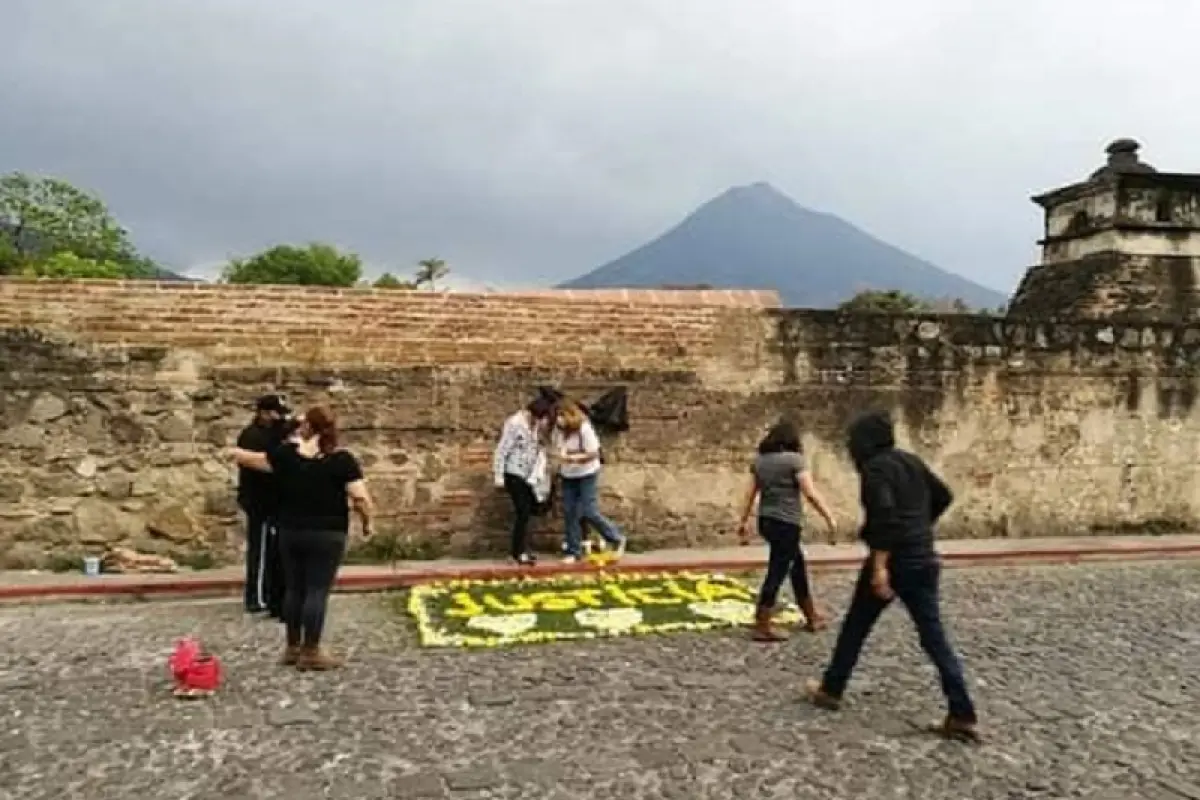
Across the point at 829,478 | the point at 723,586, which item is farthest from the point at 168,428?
the point at 829,478

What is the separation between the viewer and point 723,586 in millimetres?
9523

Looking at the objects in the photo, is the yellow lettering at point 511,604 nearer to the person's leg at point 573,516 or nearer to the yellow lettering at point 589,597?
the yellow lettering at point 589,597

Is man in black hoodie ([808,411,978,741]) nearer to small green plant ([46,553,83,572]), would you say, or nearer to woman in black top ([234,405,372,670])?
woman in black top ([234,405,372,670])

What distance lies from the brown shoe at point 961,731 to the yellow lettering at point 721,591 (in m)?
3.37

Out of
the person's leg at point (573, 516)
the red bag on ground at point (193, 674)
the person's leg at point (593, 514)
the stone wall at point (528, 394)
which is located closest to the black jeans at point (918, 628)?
the red bag on ground at point (193, 674)

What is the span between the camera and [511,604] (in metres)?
8.67

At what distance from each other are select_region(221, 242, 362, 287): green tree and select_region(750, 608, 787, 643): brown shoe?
139ft

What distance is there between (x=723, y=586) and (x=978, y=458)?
4057mm

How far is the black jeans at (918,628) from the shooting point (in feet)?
18.5

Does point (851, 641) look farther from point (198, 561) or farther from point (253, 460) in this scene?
point (198, 561)

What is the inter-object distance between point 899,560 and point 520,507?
4.80 meters

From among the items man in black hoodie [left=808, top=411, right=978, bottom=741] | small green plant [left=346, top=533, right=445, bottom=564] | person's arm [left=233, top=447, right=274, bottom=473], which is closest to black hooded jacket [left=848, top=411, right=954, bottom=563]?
man in black hoodie [left=808, top=411, right=978, bottom=741]

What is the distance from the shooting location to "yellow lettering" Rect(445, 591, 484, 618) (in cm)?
833

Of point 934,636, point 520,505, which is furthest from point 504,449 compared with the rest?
point 934,636
